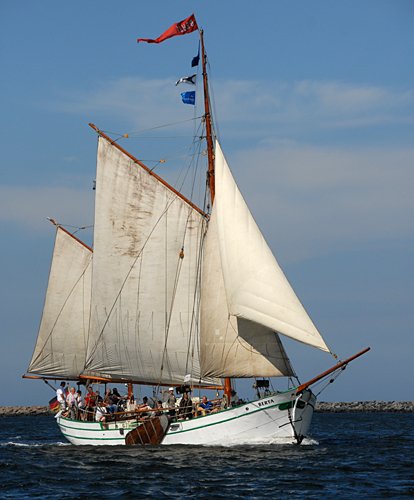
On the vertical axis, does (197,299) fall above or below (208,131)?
below

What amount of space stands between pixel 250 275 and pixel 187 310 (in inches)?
255

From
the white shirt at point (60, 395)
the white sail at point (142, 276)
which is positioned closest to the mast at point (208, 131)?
the white sail at point (142, 276)

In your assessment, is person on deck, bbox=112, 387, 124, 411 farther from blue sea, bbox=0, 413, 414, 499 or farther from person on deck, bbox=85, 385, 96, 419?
blue sea, bbox=0, 413, 414, 499

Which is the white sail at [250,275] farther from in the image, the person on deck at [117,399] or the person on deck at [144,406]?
the person on deck at [117,399]

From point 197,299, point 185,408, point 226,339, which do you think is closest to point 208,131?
point 197,299

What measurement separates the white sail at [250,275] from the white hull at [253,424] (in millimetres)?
3755

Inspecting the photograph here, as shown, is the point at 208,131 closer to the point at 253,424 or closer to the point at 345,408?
the point at 253,424

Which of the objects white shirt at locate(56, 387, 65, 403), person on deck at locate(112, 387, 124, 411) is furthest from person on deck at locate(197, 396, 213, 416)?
white shirt at locate(56, 387, 65, 403)

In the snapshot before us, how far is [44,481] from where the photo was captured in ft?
130

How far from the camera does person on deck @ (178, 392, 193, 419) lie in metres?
50.4

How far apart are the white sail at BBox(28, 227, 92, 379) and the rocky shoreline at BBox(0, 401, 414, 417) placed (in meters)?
100

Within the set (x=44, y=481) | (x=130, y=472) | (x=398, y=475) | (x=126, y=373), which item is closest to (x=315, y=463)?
(x=398, y=475)

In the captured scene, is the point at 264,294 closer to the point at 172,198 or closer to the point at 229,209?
the point at 229,209

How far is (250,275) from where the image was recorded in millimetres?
47938
